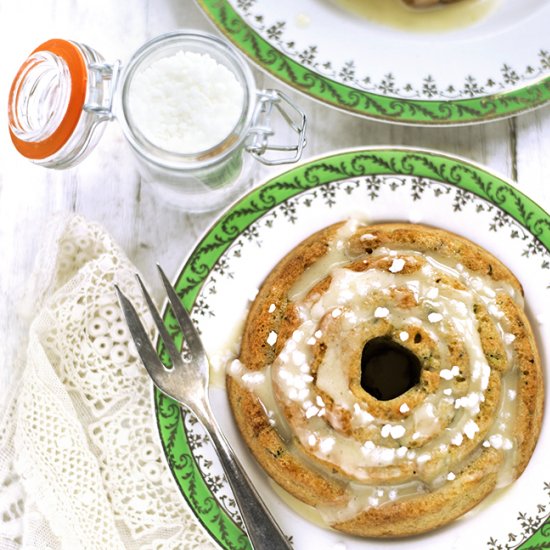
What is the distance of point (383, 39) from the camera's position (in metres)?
2.04

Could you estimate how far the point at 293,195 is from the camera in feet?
6.14

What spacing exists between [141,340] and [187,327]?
10 centimetres

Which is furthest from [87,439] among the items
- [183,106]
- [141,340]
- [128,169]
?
[183,106]

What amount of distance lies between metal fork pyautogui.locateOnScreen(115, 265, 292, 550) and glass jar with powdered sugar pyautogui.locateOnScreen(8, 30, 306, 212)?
255 mm

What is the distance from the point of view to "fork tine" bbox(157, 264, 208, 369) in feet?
5.91

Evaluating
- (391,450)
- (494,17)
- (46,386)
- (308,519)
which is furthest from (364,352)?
(494,17)

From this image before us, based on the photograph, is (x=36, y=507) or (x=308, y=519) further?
(x=36, y=507)

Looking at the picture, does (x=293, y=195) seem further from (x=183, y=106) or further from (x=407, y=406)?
(x=407, y=406)

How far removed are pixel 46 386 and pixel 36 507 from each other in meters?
0.26

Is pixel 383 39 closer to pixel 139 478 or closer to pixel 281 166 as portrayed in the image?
pixel 281 166

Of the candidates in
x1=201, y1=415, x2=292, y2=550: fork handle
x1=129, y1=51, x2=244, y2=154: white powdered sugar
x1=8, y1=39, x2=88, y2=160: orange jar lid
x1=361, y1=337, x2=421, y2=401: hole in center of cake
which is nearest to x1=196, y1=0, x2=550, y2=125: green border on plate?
x1=129, y1=51, x2=244, y2=154: white powdered sugar

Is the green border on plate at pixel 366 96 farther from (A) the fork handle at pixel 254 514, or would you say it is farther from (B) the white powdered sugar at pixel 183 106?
(A) the fork handle at pixel 254 514

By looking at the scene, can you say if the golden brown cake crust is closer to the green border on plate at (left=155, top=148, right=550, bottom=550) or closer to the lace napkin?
the green border on plate at (left=155, top=148, right=550, bottom=550)

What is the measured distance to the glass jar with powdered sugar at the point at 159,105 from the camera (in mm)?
1750
